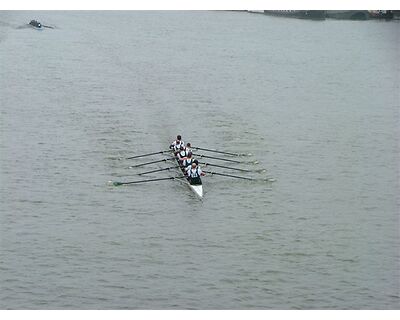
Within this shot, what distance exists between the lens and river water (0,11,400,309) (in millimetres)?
12406

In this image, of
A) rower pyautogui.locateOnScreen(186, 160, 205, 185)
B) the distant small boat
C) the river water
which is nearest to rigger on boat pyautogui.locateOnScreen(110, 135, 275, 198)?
rower pyautogui.locateOnScreen(186, 160, 205, 185)

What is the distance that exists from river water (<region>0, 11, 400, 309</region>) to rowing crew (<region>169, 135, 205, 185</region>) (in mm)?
414

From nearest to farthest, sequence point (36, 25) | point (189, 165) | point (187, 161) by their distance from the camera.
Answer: point (189, 165), point (187, 161), point (36, 25)

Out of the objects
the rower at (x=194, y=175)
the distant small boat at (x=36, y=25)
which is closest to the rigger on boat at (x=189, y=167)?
the rower at (x=194, y=175)

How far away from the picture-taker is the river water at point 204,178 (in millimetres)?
12406

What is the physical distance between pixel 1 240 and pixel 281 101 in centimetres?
1388

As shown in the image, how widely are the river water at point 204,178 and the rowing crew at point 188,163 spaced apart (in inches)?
16.3

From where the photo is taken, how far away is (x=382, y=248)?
45.3ft

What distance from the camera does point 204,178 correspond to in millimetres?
17453

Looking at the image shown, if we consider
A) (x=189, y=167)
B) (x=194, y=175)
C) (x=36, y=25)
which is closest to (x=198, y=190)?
(x=194, y=175)

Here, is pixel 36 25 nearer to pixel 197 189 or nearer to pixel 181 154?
pixel 181 154

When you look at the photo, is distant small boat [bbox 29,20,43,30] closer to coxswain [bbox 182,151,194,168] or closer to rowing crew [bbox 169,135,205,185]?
rowing crew [bbox 169,135,205,185]

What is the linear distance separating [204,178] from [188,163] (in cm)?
56

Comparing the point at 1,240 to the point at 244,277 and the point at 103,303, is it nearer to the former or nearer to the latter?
the point at 103,303
